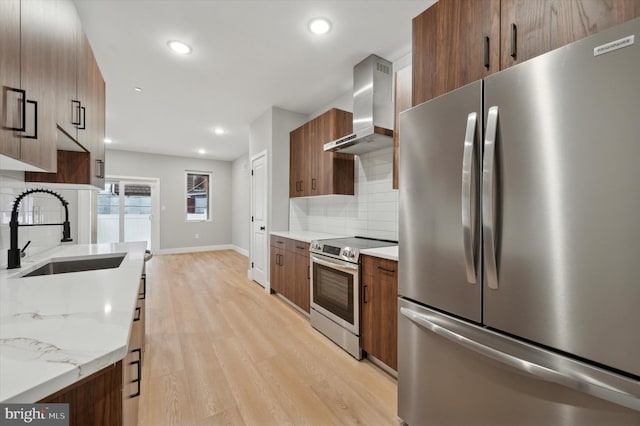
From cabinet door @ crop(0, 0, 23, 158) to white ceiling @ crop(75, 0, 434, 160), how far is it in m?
1.42

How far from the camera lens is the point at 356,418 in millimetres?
1615

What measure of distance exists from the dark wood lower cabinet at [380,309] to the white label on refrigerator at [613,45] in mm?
1384

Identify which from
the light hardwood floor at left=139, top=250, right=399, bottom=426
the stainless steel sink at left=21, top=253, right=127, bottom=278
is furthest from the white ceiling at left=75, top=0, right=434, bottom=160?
the light hardwood floor at left=139, top=250, right=399, bottom=426

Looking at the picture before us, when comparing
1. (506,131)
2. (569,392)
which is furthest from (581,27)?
(569,392)

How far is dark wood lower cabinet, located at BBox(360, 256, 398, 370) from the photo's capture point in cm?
191

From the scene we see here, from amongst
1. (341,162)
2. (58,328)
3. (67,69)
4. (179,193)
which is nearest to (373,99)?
(341,162)

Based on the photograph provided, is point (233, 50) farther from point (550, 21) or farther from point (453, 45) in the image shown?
point (550, 21)

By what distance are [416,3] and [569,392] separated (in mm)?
2435

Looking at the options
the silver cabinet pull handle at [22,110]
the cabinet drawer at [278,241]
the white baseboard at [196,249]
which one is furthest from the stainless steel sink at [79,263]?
the white baseboard at [196,249]

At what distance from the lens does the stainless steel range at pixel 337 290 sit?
2242mm

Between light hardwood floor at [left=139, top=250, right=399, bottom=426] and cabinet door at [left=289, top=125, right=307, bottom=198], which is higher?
cabinet door at [left=289, top=125, right=307, bottom=198]

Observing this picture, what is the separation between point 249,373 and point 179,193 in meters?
6.47

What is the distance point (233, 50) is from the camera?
2568 mm

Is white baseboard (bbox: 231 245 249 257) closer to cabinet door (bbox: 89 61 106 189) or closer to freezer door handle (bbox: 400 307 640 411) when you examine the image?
cabinet door (bbox: 89 61 106 189)
